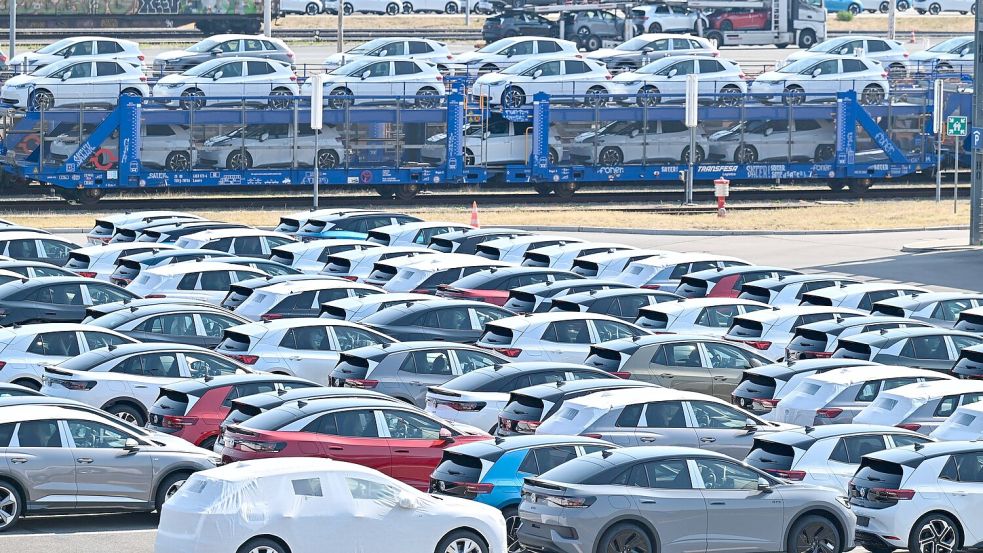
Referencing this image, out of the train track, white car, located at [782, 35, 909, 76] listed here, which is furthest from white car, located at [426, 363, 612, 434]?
white car, located at [782, 35, 909, 76]

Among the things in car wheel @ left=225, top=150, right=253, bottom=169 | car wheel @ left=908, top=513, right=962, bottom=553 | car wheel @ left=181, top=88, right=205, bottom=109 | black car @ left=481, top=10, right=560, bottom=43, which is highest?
black car @ left=481, top=10, right=560, bottom=43

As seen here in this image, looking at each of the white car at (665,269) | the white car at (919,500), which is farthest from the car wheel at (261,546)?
the white car at (665,269)

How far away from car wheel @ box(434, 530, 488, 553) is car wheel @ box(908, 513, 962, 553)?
412cm

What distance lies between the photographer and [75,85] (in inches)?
1767

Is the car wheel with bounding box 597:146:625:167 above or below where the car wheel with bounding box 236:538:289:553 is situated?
above

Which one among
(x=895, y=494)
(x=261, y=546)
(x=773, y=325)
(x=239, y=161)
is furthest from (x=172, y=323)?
(x=239, y=161)

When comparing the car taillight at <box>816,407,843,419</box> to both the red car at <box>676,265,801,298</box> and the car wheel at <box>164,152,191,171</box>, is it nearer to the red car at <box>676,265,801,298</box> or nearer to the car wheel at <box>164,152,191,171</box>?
the red car at <box>676,265,801,298</box>

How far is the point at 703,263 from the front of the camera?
1160 inches

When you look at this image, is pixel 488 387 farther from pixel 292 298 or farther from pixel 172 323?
pixel 292 298

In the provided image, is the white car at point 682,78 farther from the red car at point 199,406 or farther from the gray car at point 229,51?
the red car at point 199,406

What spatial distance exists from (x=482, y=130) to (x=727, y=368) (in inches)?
1037

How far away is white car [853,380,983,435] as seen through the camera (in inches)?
744

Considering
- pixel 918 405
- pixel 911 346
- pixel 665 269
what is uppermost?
pixel 665 269

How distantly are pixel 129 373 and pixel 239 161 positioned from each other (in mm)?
25610
